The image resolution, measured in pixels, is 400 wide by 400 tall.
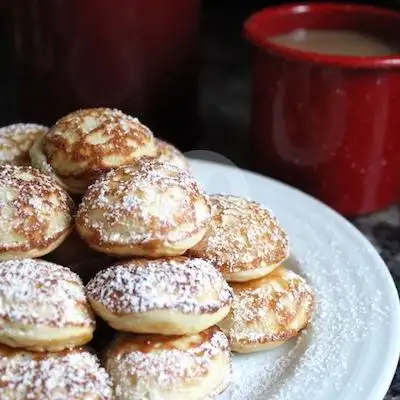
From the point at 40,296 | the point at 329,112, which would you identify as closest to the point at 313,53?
the point at 329,112

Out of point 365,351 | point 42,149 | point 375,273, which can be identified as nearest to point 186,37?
point 42,149

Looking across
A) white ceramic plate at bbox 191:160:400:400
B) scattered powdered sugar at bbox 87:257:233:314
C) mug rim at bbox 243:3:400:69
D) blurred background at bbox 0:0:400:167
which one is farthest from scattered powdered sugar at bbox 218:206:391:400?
blurred background at bbox 0:0:400:167

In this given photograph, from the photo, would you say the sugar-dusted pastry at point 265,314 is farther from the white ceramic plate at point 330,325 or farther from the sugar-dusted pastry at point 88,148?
the sugar-dusted pastry at point 88,148

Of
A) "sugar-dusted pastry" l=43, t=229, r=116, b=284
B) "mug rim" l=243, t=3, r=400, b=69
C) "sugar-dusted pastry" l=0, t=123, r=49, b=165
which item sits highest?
"mug rim" l=243, t=3, r=400, b=69

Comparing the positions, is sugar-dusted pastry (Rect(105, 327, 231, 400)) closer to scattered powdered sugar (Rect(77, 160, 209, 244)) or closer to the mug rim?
scattered powdered sugar (Rect(77, 160, 209, 244))

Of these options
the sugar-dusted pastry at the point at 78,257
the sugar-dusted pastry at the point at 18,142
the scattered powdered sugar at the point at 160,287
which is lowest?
the sugar-dusted pastry at the point at 78,257

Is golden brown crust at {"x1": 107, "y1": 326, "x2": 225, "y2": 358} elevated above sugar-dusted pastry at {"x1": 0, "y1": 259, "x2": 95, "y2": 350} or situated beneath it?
situated beneath

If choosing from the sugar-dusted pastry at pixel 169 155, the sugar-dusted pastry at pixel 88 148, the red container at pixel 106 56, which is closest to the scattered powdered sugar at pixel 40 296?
the sugar-dusted pastry at pixel 88 148

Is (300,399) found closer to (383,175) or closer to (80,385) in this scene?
(80,385)
